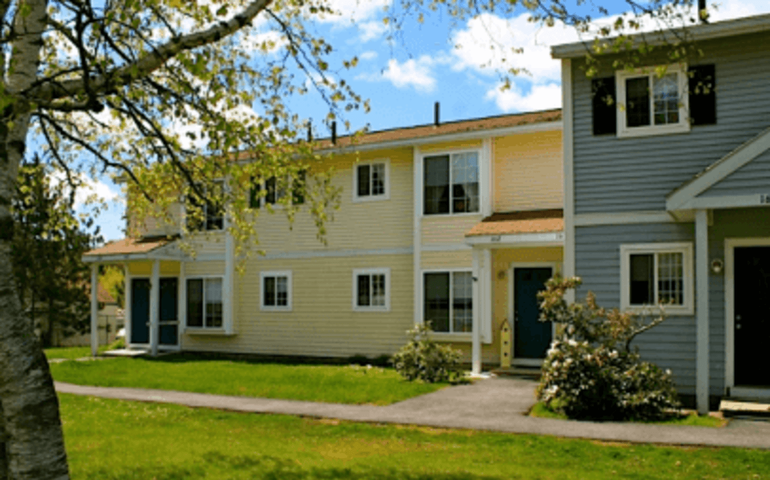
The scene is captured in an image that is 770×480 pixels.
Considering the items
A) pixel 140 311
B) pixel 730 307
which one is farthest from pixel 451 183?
pixel 140 311

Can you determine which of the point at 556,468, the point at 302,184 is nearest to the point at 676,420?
the point at 556,468

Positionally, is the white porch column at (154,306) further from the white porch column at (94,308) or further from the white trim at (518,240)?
the white trim at (518,240)

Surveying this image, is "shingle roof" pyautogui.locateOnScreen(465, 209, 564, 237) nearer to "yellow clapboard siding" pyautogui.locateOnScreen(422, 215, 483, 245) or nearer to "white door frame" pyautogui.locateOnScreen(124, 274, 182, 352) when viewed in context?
"yellow clapboard siding" pyautogui.locateOnScreen(422, 215, 483, 245)

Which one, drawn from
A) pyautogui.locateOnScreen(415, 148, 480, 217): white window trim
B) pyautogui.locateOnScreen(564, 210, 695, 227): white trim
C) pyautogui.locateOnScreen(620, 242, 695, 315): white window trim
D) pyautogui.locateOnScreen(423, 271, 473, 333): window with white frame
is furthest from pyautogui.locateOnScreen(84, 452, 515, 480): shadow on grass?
pyautogui.locateOnScreen(415, 148, 480, 217): white window trim

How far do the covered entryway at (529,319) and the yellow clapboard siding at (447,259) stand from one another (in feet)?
3.93

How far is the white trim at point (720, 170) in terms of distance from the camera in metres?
11.0

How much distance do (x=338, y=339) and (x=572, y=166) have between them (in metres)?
9.51

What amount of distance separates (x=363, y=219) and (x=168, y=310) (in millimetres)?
8012

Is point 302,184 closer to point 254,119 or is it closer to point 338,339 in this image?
point 254,119

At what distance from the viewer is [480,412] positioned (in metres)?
12.1

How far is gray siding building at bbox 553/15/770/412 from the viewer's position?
12.5 m

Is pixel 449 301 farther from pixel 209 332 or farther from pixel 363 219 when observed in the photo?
pixel 209 332

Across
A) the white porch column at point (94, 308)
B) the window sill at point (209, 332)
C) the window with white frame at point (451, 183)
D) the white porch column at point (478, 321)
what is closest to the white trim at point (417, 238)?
the window with white frame at point (451, 183)

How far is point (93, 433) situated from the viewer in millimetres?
10195
